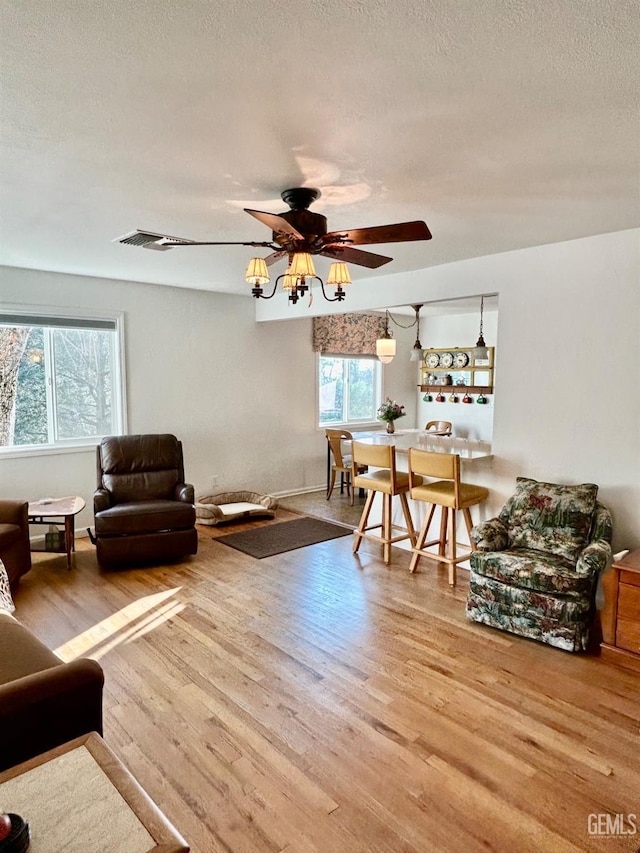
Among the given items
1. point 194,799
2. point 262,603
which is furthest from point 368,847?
point 262,603

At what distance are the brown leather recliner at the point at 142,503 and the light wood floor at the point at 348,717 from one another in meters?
0.43

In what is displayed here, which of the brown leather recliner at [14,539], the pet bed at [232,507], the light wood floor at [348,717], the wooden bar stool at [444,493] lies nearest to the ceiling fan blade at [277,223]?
the wooden bar stool at [444,493]

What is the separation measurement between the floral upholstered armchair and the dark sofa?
7.57ft

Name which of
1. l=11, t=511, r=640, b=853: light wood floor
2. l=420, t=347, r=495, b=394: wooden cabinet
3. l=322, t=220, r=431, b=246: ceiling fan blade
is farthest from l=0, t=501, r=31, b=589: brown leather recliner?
l=420, t=347, r=495, b=394: wooden cabinet

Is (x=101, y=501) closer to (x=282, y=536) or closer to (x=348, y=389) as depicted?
(x=282, y=536)

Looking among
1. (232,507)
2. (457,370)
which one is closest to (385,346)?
(457,370)

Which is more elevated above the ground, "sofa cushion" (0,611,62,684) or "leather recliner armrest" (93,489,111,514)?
"leather recliner armrest" (93,489,111,514)

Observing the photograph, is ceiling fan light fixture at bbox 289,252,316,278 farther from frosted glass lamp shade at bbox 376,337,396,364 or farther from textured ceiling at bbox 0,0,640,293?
frosted glass lamp shade at bbox 376,337,396,364

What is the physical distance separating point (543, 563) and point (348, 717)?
4.99ft

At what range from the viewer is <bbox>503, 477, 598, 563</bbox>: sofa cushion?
334 cm

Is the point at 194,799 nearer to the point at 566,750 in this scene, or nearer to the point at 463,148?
the point at 566,750

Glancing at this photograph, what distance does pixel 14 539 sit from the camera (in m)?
3.79

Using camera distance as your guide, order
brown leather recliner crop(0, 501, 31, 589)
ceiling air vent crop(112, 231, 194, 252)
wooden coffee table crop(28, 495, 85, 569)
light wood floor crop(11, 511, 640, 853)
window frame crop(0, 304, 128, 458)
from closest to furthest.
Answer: light wood floor crop(11, 511, 640, 853), ceiling air vent crop(112, 231, 194, 252), brown leather recliner crop(0, 501, 31, 589), wooden coffee table crop(28, 495, 85, 569), window frame crop(0, 304, 128, 458)

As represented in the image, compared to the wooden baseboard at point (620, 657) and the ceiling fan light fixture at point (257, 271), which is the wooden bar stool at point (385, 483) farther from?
the ceiling fan light fixture at point (257, 271)
